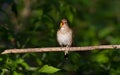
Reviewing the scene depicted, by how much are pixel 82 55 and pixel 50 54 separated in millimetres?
903

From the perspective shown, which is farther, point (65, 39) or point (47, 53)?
point (65, 39)

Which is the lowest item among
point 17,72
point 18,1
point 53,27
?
point 17,72

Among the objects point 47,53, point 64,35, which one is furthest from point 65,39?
point 47,53

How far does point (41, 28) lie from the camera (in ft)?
27.1

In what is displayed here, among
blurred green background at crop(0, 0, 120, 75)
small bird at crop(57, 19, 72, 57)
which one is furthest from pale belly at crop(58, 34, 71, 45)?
blurred green background at crop(0, 0, 120, 75)

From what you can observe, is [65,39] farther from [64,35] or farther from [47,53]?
[47,53]

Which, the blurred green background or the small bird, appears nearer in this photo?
the blurred green background

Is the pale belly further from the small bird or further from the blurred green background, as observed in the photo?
the blurred green background

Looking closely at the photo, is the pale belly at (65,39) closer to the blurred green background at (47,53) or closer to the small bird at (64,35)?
the small bird at (64,35)

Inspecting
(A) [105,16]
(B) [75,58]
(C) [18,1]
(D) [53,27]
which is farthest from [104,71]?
(A) [105,16]

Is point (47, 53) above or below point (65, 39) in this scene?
below

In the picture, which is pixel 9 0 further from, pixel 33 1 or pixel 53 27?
pixel 33 1

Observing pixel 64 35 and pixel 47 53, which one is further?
pixel 64 35

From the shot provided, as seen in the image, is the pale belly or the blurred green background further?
the pale belly
